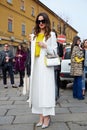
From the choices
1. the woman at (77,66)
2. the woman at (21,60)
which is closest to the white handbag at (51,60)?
the woman at (77,66)

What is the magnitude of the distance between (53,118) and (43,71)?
1246 mm

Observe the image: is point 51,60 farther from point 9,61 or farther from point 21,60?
point 21,60

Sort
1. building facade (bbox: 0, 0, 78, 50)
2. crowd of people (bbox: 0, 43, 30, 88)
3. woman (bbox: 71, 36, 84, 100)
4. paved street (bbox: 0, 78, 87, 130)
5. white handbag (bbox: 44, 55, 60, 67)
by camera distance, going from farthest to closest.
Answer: building facade (bbox: 0, 0, 78, 50), crowd of people (bbox: 0, 43, 30, 88), woman (bbox: 71, 36, 84, 100), paved street (bbox: 0, 78, 87, 130), white handbag (bbox: 44, 55, 60, 67)

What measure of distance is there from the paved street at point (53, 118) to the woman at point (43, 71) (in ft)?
1.29

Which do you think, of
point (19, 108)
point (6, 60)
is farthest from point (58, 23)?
point (19, 108)

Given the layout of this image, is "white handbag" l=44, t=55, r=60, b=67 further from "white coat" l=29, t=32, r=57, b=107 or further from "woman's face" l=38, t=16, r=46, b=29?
"woman's face" l=38, t=16, r=46, b=29

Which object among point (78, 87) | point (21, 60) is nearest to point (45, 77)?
point (78, 87)

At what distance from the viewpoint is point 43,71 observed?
576cm

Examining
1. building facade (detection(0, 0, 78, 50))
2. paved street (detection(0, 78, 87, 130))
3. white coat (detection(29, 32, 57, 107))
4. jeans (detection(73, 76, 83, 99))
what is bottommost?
paved street (detection(0, 78, 87, 130))

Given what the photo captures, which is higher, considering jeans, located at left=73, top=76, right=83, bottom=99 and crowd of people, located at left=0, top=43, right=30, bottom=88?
crowd of people, located at left=0, top=43, right=30, bottom=88

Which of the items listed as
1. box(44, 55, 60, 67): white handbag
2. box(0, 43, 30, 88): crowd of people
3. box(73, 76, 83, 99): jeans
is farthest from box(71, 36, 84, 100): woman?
box(44, 55, 60, 67): white handbag

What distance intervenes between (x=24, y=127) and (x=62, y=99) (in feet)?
12.3

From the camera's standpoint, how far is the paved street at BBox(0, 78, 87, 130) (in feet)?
19.4

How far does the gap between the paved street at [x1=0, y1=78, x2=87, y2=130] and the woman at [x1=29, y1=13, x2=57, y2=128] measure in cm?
39
